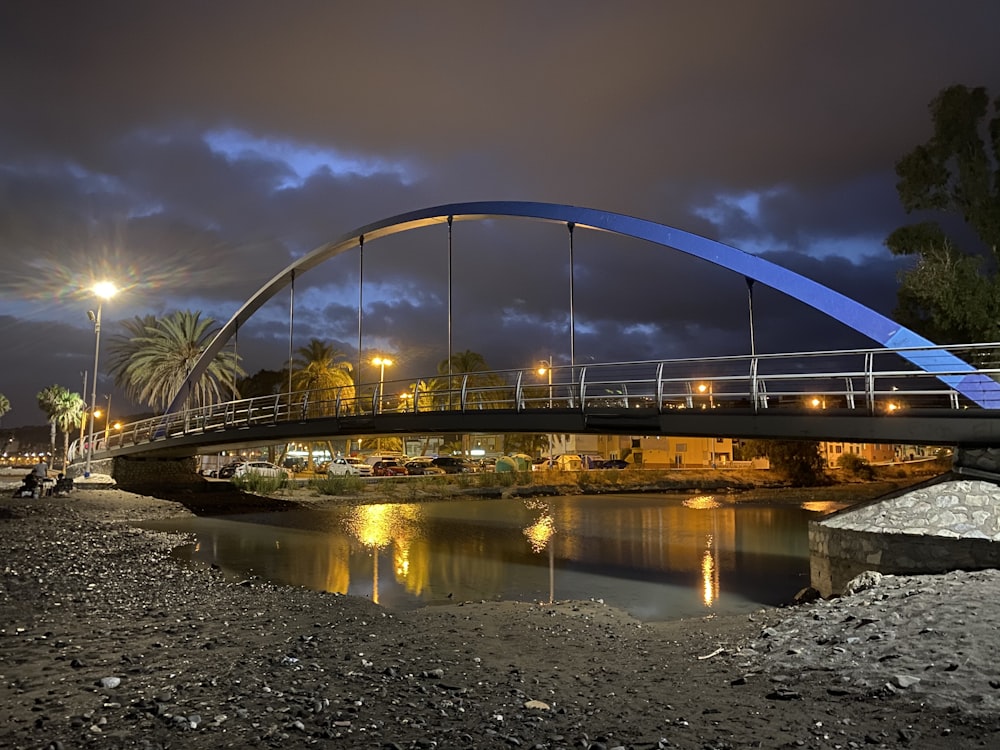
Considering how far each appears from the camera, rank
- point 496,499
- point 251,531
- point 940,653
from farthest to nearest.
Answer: point 496,499 → point 251,531 → point 940,653

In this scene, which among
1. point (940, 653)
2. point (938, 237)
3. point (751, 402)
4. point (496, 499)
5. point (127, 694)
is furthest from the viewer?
point (496, 499)

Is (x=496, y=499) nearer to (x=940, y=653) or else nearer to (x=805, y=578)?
(x=805, y=578)

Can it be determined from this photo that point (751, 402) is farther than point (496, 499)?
No

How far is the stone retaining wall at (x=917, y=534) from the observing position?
10.8 m

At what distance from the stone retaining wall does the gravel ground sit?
0.65 m

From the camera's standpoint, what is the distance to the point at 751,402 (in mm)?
14609

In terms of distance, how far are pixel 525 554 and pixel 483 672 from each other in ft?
42.3

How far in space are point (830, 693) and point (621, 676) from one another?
7.06ft

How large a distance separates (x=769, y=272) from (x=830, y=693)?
13887mm

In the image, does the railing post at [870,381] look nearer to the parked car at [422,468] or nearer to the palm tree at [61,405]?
the parked car at [422,468]

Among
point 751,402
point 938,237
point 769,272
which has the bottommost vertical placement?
point 751,402

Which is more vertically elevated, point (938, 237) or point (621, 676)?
point (938, 237)

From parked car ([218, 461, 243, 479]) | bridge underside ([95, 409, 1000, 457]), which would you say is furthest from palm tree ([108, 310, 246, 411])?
bridge underside ([95, 409, 1000, 457])

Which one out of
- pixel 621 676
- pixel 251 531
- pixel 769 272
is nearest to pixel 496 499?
pixel 251 531
